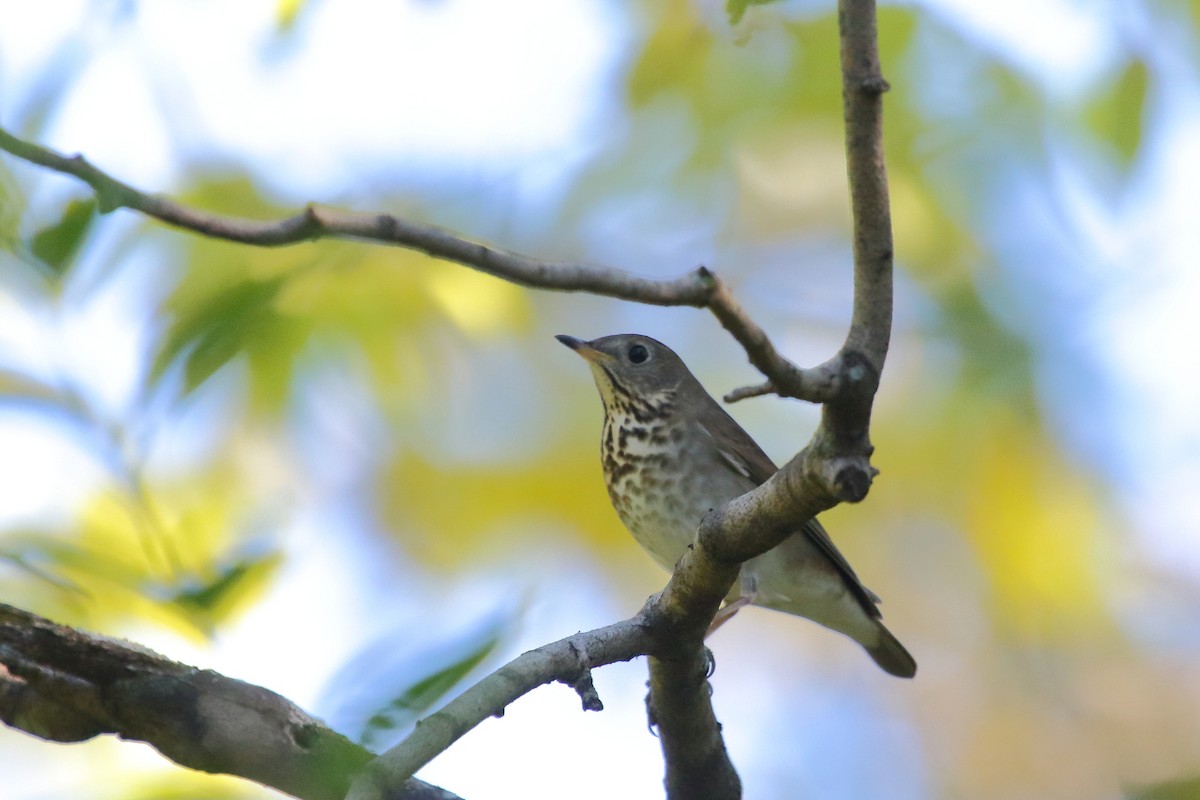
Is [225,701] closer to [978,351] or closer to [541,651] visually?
[541,651]

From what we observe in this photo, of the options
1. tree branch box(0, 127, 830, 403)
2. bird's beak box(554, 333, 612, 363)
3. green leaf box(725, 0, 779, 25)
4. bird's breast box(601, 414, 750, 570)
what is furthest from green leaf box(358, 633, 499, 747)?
bird's beak box(554, 333, 612, 363)

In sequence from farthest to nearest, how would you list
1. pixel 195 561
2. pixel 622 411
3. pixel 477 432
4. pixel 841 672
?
pixel 841 672, pixel 477 432, pixel 622 411, pixel 195 561

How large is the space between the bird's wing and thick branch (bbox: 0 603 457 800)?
9.45ft

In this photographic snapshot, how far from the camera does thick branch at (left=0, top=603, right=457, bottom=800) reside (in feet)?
10.7

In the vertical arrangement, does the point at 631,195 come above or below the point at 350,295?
above

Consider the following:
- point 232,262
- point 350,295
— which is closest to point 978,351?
point 350,295

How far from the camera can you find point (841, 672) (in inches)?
348

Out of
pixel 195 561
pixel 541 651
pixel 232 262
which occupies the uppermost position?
pixel 232 262

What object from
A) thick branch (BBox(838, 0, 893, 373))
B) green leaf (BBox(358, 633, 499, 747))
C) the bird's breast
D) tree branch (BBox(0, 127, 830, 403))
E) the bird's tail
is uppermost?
the bird's breast

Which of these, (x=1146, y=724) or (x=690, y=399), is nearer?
(x=690, y=399)

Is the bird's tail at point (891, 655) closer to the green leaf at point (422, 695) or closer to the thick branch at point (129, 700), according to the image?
the thick branch at point (129, 700)

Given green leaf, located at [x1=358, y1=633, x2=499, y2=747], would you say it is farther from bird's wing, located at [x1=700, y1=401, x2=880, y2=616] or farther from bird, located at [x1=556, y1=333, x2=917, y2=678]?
bird's wing, located at [x1=700, y1=401, x2=880, y2=616]

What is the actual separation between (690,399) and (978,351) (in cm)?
169

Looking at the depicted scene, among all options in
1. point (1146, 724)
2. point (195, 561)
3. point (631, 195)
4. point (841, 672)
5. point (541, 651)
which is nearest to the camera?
point (195, 561)
